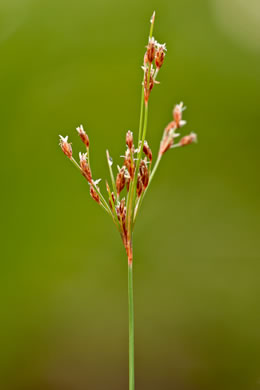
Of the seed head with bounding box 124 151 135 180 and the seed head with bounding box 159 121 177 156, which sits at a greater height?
the seed head with bounding box 159 121 177 156

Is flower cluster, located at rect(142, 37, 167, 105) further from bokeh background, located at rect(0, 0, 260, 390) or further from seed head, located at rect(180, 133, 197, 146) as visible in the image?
bokeh background, located at rect(0, 0, 260, 390)

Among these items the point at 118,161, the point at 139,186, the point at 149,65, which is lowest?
the point at 139,186

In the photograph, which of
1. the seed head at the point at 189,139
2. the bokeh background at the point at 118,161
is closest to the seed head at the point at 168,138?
the seed head at the point at 189,139

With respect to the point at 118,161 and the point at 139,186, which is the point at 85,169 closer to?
the point at 139,186

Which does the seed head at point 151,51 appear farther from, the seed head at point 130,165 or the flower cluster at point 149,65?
the seed head at point 130,165

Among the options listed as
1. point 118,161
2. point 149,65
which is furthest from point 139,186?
point 118,161

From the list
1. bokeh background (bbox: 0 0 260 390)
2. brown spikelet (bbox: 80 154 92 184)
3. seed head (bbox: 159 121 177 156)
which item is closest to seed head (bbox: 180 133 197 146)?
seed head (bbox: 159 121 177 156)

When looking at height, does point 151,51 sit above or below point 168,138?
above

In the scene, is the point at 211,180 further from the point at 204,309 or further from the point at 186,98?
the point at 204,309

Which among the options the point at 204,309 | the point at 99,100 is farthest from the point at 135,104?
the point at 204,309
